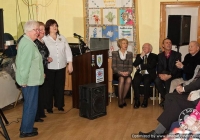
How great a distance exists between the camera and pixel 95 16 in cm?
633

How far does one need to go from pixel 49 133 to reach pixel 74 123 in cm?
52

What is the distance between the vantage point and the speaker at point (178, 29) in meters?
5.12

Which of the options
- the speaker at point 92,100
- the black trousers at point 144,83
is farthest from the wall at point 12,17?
the black trousers at point 144,83

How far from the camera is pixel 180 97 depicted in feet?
11.9

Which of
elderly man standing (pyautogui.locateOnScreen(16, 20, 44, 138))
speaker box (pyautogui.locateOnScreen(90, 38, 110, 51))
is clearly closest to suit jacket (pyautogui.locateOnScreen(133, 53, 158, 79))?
speaker box (pyautogui.locateOnScreen(90, 38, 110, 51))

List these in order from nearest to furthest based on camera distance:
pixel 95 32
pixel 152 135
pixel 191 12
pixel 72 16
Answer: pixel 152 135 → pixel 191 12 → pixel 95 32 → pixel 72 16

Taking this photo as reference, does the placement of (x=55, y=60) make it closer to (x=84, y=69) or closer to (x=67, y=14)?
(x=84, y=69)

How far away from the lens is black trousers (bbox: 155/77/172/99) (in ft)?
17.1

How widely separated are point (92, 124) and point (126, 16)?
261 centimetres

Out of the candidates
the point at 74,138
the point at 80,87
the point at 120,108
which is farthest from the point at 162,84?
the point at 74,138

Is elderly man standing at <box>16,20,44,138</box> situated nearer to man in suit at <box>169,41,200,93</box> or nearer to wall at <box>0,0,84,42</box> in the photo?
man in suit at <box>169,41,200,93</box>

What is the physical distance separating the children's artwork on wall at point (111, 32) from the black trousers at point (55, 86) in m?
→ 1.73

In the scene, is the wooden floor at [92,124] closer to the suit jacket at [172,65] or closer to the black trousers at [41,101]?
the black trousers at [41,101]

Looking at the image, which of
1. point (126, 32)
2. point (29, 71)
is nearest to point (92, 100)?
point (29, 71)
